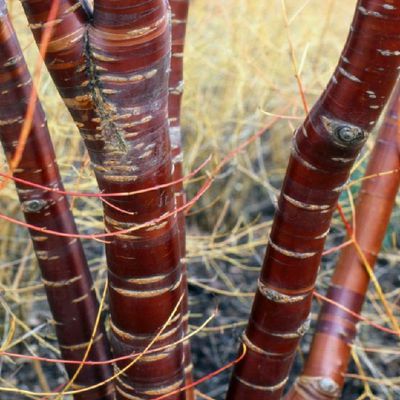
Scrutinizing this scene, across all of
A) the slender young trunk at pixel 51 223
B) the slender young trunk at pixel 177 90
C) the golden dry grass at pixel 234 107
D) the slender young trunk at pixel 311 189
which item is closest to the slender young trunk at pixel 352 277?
the slender young trunk at pixel 311 189

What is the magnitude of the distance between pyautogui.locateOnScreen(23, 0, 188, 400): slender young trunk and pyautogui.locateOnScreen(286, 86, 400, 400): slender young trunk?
0.31 metres

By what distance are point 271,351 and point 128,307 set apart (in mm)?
254

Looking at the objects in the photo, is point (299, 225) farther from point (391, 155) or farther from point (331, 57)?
point (331, 57)

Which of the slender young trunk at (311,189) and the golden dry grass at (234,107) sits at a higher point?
the slender young trunk at (311,189)

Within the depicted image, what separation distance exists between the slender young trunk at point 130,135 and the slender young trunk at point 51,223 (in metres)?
0.15

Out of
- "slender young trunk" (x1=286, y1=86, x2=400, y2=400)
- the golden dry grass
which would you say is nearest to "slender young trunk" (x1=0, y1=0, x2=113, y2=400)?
"slender young trunk" (x1=286, y1=86, x2=400, y2=400)

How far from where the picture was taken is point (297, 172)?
0.85m

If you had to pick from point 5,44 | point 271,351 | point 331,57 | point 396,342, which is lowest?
point 396,342

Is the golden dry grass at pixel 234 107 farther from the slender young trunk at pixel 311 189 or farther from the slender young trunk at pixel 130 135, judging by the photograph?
the slender young trunk at pixel 130 135

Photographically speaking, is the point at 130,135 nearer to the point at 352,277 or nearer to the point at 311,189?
the point at 311,189

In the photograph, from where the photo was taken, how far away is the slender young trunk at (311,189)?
0.74 m

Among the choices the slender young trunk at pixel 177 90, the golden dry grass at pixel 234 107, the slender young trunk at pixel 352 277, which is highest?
the slender young trunk at pixel 177 90

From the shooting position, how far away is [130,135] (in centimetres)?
71

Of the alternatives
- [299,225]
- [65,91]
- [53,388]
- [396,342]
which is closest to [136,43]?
[65,91]
